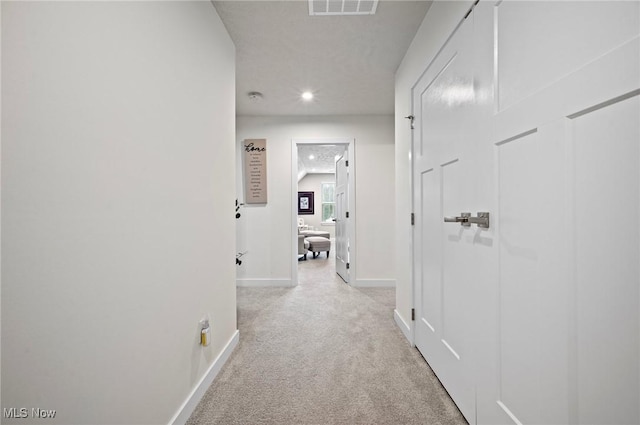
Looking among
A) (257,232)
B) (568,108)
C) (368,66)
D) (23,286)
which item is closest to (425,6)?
(368,66)

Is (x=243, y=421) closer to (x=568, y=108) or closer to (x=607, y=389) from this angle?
(x=607, y=389)

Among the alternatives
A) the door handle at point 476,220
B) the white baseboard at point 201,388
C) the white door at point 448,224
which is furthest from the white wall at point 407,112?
the white baseboard at point 201,388

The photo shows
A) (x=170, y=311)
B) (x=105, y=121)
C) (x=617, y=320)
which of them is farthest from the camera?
(x=170, y=311)

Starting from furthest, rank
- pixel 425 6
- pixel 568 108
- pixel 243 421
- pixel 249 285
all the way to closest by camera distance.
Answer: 1. pixel 249 285
2. pixel 425 6
3. pixel 243 421
4. pixel 568 108

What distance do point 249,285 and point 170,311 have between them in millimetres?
→ 2686

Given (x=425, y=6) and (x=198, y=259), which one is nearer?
(x=198, y=259)

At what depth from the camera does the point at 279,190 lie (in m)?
3.88

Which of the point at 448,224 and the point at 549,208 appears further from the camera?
the point at 448,224

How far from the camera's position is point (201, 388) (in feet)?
4.95

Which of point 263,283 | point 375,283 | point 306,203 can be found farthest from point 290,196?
point 306,203

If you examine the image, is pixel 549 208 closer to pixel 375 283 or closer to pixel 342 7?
pixel 342 7

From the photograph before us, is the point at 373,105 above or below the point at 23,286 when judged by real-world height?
above

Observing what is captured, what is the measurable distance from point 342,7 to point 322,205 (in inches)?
315

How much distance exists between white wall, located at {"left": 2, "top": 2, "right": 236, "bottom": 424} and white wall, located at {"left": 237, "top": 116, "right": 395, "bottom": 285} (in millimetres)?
2357
